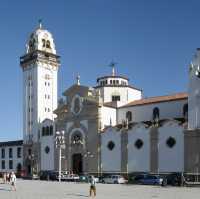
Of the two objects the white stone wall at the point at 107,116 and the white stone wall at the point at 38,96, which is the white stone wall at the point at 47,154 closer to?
the white stone wall at the point at 38,96

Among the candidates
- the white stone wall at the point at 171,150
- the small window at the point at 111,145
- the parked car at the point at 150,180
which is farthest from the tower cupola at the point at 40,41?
the parked car at the point at 150,180

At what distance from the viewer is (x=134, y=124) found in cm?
6247

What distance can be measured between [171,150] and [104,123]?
13073 mm

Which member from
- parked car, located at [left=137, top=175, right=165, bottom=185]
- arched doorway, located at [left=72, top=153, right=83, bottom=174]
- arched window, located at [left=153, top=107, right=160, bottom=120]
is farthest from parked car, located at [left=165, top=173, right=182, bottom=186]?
arched doorway, located at [left=72, top=153, right=83, bottom=174]

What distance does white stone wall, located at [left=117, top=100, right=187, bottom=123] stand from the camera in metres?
62.6

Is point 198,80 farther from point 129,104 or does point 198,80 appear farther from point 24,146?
point 24,146

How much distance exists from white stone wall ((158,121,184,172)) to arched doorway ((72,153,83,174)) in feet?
→ 47.4

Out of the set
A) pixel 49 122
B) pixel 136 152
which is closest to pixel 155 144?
pixel 136 152

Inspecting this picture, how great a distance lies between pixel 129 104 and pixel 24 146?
1970cm

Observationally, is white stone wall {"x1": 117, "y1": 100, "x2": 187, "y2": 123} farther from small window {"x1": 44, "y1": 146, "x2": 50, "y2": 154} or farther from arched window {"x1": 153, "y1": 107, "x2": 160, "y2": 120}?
small window {"x1": 44, "y1": 146, "x2": 50, "y2": 154}

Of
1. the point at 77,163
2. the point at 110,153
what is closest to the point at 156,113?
the point at 110,153

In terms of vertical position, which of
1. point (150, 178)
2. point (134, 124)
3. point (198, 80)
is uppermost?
point (198, 80)

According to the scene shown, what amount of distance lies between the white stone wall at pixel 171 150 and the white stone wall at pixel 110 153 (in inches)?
276

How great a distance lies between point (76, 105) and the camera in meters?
70.7
